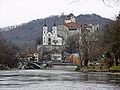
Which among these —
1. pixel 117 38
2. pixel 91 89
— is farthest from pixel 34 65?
pixel 91 89

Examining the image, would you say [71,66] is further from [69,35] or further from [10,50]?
[69,35]

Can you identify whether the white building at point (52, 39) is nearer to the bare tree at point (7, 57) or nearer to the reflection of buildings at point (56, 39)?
the reflection of buildings at point (56, 39)

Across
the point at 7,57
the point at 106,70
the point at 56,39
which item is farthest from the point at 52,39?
the point at 106,70

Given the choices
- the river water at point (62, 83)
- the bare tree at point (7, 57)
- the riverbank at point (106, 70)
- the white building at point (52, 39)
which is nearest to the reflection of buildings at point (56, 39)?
the white building at point (52, 39)

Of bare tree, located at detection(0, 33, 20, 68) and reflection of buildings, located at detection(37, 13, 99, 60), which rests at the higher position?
reflection of buildings, located at detection(37, 13, 99, 60)

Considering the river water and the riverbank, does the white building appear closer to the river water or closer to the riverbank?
the riverbank

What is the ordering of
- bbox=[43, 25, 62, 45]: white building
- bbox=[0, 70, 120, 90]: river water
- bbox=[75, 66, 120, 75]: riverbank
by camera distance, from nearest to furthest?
bbox=[0, 70, 120, 90]: river water < bbox=[75, 66, 120, 75]: riverbank < bbox=[43, 25, 62, 45]: white building

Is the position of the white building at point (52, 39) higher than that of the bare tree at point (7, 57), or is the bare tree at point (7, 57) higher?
the white building at point (52, 39)

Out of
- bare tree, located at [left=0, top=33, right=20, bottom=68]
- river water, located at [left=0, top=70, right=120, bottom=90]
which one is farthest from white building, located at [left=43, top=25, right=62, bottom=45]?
river water, located at [left=0, top=70, right=120, bottom=90]

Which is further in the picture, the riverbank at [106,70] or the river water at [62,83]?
the riverbank at [106,70]

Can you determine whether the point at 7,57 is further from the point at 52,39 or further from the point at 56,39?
the point at 52,39

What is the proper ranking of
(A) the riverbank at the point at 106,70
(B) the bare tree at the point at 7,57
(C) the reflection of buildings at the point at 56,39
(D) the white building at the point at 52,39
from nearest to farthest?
(A) the riverbank at the point at 106,70 < (B) the bare tree at the point at 7,57 < (C) the reflection of buildings at the point at 56,39 < (D) the white building at the point at 52,39

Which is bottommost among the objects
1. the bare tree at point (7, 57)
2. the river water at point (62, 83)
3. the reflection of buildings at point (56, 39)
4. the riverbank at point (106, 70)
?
the river water at point (62, 83)

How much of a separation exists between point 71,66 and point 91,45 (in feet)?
149
